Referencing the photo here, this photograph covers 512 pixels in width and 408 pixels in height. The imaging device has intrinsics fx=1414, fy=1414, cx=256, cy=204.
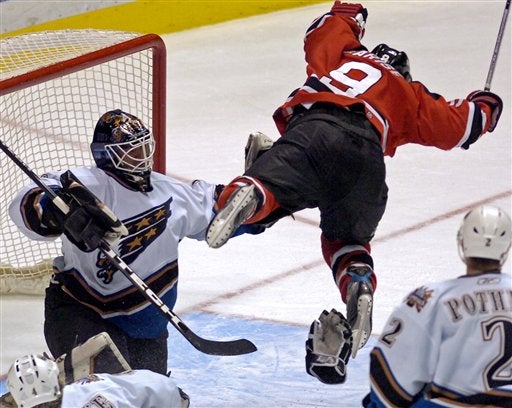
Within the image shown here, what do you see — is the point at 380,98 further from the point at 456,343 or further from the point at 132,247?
the point at 456,343

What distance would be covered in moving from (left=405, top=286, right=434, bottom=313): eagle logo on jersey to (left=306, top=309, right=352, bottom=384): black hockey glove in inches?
35.5

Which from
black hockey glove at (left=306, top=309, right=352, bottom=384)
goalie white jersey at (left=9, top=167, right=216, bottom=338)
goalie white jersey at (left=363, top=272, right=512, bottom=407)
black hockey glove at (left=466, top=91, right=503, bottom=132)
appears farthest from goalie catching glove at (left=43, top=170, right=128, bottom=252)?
black hockey glove at (left=466, top=91, right=503, bottom=132)

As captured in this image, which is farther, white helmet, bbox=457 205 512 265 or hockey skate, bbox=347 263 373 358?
hockey skate, bbox=347 263 373 358

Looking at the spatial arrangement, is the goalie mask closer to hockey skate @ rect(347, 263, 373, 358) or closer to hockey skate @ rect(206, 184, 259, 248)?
hockey skate @ rect(206, 184, 259, 248)

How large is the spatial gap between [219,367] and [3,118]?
4.01 ft

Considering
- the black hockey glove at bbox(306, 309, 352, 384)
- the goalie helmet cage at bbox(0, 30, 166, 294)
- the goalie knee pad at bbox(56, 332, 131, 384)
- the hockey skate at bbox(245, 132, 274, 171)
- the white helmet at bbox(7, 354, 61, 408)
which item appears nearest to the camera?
the white helmet at bbox(7, 354, 61, 408)

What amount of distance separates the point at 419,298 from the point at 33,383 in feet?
2.93

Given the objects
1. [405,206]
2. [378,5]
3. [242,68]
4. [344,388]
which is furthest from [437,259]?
[378,5]

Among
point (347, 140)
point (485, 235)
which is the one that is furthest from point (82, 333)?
point (485, 235)

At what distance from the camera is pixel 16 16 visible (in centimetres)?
639

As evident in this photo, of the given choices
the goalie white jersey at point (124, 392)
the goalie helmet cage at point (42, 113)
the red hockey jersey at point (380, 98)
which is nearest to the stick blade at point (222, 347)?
the red hockey jersey at point (380, 98)

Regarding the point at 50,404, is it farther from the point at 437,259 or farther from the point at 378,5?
the point at 378,5

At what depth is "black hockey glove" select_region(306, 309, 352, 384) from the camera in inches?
154

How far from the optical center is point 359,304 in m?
4.09
